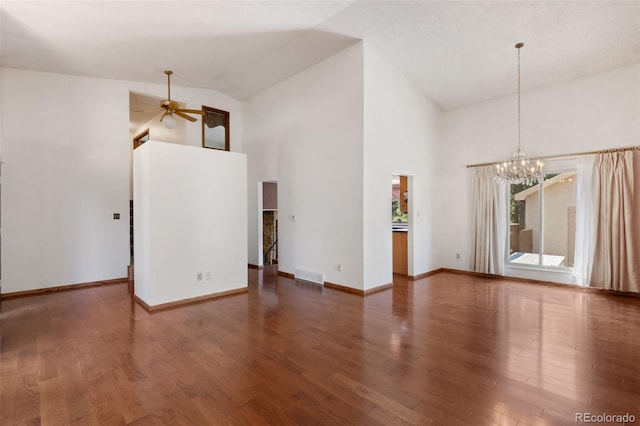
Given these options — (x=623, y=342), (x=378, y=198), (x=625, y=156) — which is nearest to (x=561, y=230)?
(x=625, y=156)

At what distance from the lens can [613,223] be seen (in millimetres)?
5215

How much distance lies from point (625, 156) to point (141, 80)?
906 cm

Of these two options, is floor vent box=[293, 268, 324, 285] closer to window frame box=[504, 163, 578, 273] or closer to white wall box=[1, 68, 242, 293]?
white wall box=[1, 68, 242, 293]

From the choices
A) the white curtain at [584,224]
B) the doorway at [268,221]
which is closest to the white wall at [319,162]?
the doorway at [268,221]

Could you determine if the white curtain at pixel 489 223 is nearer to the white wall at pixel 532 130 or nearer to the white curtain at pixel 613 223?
the white wall at pixel 532 130

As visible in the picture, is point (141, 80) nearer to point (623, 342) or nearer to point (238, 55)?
point (238, 55)

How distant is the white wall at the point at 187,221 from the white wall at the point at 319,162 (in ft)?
4.35

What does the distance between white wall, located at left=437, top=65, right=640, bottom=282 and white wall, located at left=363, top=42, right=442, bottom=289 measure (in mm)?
422

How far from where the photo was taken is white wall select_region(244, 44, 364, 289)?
535 centimetres

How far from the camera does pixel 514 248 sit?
Answer: 6660 mm

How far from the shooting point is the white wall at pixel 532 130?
207 inches

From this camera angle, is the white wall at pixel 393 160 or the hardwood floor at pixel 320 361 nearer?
the hardwood floor at pixel 320 361

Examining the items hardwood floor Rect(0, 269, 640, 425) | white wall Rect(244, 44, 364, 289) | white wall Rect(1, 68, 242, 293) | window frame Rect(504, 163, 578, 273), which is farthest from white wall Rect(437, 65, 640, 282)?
white wall Rect(1, 68, 242, 293)
